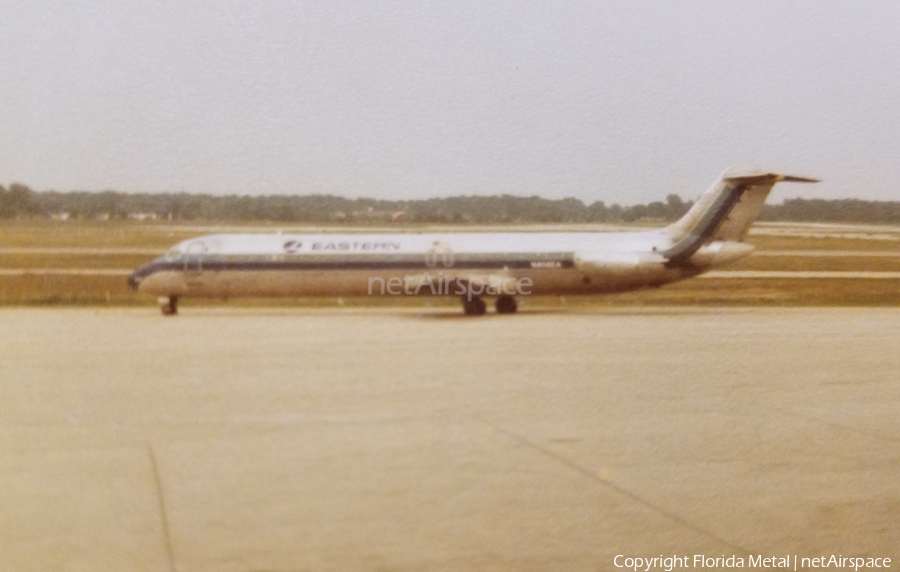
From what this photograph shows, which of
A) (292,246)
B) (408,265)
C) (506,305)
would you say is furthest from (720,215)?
(292,246)

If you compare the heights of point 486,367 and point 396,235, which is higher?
point 396,235

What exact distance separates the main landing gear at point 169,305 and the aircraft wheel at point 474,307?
9204 mm

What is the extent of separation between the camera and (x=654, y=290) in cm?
3838

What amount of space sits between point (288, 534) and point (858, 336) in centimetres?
1634

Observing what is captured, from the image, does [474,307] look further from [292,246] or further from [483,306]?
[292,246]

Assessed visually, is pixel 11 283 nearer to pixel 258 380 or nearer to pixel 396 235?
pixel 396 235

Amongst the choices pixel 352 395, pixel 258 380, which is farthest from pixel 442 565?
pixel 258 380

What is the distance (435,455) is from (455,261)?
20.6m

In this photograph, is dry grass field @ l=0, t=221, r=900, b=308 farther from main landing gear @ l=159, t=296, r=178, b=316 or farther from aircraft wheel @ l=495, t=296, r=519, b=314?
aircraft wheel @ l=495, t=296, r=519, b=314

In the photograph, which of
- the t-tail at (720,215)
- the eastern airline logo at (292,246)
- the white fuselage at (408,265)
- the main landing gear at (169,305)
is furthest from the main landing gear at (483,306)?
the main landing gear at (169,305)

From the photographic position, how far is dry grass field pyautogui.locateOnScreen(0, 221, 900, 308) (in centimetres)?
3047

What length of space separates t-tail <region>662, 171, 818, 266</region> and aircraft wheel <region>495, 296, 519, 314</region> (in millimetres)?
5267

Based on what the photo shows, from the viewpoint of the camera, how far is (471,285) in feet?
95.0

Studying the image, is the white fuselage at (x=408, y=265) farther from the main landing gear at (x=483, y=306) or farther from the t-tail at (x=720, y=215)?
the main landing gear at (x=483, y=306)
